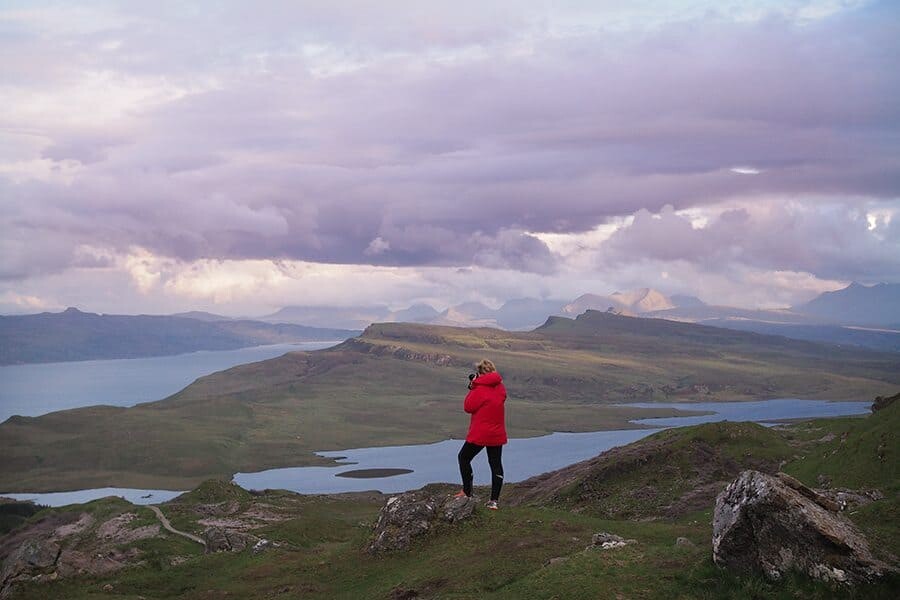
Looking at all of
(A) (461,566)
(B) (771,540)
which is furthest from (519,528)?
(B) (771,540)

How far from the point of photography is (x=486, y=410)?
33562 millimetres

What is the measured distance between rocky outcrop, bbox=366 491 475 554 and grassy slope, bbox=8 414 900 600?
1.69ft

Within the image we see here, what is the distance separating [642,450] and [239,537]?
35.3 meters

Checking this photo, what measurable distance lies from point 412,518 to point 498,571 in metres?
7.77

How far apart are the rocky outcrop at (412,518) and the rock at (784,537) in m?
14.9

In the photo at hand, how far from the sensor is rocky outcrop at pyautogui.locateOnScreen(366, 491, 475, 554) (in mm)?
36531

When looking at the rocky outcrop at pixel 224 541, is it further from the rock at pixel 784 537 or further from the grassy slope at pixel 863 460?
the rock at pixel 784 537

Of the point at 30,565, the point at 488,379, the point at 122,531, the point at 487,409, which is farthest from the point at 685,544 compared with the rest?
the point at 122,531

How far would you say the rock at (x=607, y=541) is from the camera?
31328mm

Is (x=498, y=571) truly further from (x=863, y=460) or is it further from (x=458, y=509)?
(x=863, y=460)

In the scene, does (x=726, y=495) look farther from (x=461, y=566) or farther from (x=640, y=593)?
(x=461, y=566)

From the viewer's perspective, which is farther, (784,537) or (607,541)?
(607,541)

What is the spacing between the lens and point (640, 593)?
2350 cm

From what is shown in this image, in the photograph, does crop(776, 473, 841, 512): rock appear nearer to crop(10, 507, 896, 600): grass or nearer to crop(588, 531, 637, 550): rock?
crop(10, 507, 896, 600): grass
